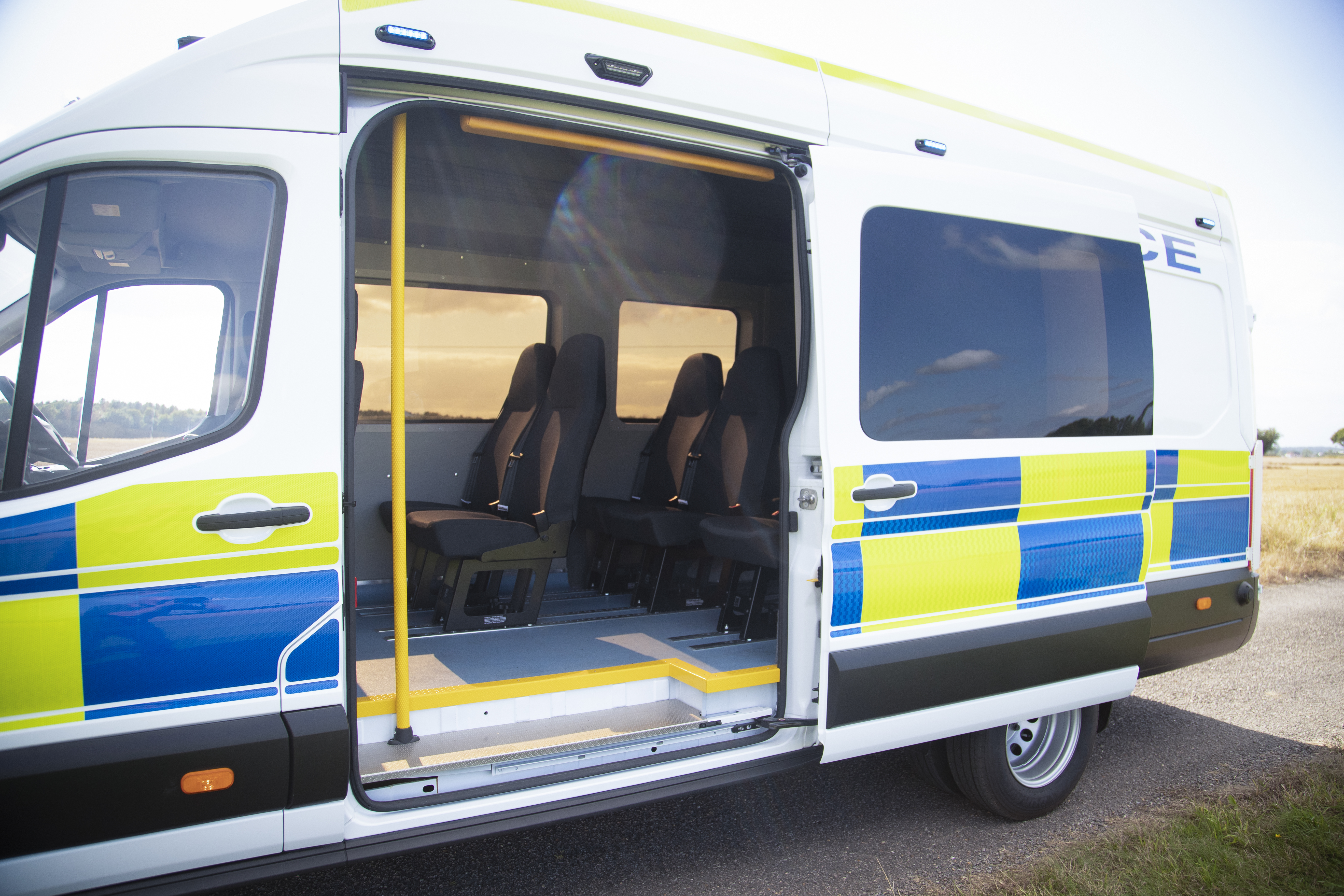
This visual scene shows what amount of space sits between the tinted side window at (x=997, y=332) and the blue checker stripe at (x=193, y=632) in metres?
1.59

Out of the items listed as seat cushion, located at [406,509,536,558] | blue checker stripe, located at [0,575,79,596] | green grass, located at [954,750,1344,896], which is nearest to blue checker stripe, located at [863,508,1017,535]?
green grass, located at [954,750,1344,896]

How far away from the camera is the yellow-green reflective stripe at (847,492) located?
7.96ft

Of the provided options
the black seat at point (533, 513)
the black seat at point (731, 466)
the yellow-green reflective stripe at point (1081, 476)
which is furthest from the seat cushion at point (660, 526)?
the yellow-green reflective stripe at point (1081, 476)

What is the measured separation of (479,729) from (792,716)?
35.5 inches

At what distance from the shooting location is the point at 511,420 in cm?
439

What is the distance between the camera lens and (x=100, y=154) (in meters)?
1.76

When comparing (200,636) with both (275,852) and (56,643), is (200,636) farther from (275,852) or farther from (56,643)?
(275,852)

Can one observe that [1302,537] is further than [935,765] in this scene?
Yes

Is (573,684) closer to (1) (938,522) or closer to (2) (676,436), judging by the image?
(1) (938,522)

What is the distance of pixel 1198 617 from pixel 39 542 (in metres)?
3.63

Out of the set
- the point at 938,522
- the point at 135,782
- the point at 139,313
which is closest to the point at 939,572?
the point at 938,522

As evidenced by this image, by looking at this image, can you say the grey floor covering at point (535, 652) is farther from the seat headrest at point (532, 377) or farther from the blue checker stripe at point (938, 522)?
the seat headrest at point (532, 377)

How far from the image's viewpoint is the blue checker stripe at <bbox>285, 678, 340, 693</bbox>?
1.85 m

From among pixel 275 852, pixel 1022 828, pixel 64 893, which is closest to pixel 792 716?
pixel 1022 828
